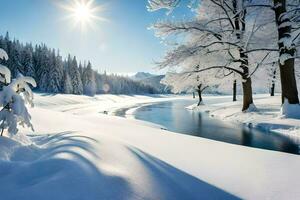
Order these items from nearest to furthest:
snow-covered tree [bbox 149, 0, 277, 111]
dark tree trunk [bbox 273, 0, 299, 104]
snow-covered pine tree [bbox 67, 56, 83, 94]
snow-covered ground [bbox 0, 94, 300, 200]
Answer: snow-covered ground [bbox 0, 94, 300, 200]
dark tree trunk [bbox 273, 0, 299, 104]
snow-covered tree [bbox 149, 0, 277, 111]
snow-covered pine tree [bbox 67, 56, 83, 94]

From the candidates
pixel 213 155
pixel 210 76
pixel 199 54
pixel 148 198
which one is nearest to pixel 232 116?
pixel 210 76

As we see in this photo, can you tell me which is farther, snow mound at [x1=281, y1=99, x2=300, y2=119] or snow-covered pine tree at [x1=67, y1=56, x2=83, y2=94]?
snow-covered pine tree at [x1=67, y1=56, x2=83, y2=94]

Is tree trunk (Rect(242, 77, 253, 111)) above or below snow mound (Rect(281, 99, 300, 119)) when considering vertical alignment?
above

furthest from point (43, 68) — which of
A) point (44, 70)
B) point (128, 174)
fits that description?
point (128, 174)

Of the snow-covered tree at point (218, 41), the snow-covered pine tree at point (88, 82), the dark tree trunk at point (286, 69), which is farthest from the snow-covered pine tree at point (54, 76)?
the dark tree trunk at point (286, 69)

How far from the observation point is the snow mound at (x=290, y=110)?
12688 millimetres

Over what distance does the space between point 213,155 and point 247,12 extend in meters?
13.0

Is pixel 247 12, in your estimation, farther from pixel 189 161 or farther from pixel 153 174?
pixel 153 174

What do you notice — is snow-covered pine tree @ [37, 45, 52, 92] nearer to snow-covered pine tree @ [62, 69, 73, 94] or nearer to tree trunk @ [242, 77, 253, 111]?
snow-covered pine tree @ [62, 69, 73, 94]

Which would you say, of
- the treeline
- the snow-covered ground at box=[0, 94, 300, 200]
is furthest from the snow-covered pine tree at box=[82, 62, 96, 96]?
the snow-covered ground at box=[0, 94, 300, 200]

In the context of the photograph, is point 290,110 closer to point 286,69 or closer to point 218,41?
point 286,69

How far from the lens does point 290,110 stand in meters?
13.0

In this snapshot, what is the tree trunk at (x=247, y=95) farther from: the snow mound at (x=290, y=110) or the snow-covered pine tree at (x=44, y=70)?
the snow-covered pine tree at (x=44, y=70)

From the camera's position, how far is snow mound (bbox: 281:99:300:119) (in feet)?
41.6
